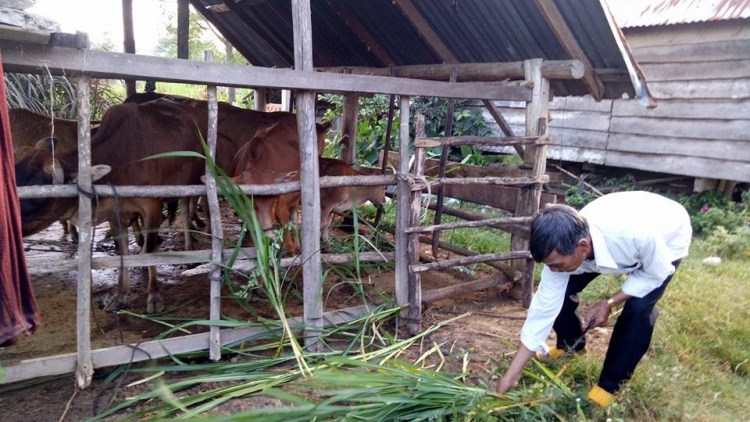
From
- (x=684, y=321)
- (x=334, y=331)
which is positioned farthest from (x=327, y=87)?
(x=684, y=321)

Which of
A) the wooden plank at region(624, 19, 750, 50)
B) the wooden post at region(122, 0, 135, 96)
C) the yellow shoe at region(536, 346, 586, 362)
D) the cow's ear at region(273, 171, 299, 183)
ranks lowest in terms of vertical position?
the yellow shoe at region(536, 346, 586, 362)

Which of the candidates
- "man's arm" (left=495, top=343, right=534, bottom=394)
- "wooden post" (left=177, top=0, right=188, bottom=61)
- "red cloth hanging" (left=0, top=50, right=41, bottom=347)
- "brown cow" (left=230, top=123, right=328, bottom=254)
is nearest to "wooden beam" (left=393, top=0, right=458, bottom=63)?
"brown cow" (left=230, top=123, right=328, bottom=254)

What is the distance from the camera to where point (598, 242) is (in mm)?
2885

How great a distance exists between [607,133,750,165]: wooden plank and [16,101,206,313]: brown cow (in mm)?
6893

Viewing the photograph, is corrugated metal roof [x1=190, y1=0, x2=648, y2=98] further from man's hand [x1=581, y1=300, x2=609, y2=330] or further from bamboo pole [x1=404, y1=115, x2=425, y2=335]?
man's hand [x1=581, y1=300, x2=609, y2=330]

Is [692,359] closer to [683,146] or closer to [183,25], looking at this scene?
[683,146]

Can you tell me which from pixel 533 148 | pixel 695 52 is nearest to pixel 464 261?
pixel 533 148

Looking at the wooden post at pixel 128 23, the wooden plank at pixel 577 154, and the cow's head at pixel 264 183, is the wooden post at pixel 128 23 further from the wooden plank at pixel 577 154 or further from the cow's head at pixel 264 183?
the wooden plank at pixel 577 154

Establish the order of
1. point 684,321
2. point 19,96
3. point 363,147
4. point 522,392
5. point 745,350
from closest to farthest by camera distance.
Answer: point 522,392
point 745,350
point 684,321
point 19,96
point 363,147

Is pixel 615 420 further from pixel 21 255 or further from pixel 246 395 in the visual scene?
pixel 21 255

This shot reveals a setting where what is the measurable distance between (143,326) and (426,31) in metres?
3.55

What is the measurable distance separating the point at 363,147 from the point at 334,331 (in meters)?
7.39

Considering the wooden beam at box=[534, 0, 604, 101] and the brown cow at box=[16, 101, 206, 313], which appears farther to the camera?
the wooden beam at box=[534, 0, 604, 101]

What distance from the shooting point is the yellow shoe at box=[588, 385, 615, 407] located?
3.11 metres
